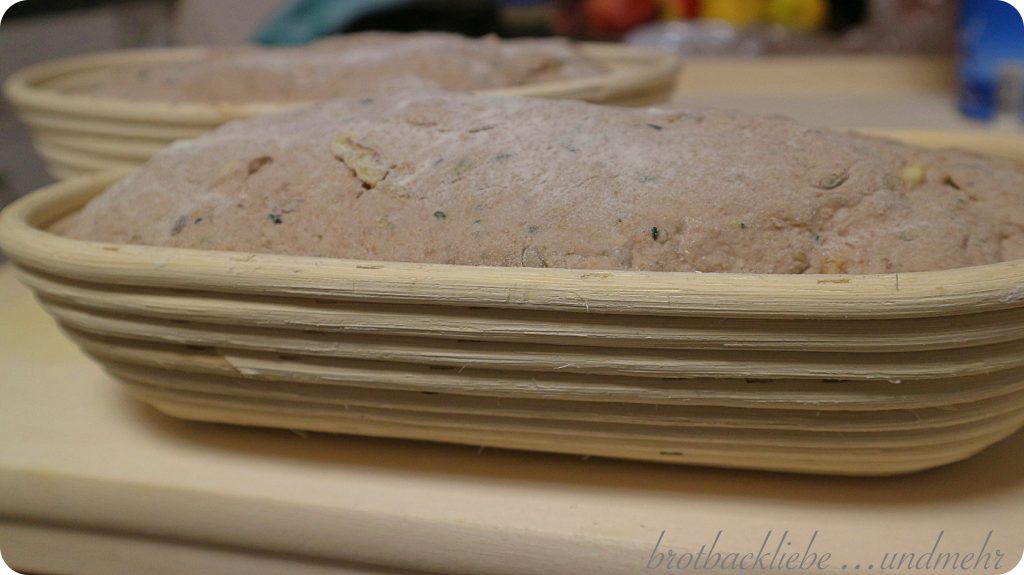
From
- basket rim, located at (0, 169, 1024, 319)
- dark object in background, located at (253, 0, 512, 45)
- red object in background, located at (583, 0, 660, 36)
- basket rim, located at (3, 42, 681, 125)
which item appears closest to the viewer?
basket rim, located at (0, 169, 1024, 319)

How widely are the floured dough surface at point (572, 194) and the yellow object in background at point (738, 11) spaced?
1542 millimetres

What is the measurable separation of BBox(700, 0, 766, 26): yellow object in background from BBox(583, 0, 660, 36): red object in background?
0.14m

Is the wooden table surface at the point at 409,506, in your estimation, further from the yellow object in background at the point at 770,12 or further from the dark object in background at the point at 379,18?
the yellow object in background at the point at 770,12

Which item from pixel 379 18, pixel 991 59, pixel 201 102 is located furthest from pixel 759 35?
pixel 201 102

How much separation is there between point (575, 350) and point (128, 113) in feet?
2.38

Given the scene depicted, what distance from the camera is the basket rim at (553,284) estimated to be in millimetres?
500

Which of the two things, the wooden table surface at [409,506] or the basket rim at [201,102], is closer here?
the wooden table surface at [409,506]

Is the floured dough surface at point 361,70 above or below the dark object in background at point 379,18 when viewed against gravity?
above

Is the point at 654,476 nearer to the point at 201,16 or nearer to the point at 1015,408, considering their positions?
the point at 1015,408

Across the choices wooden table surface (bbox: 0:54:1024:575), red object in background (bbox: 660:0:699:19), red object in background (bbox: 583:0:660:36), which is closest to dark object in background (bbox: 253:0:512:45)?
red object in background (bbox: 583:0:660:36)

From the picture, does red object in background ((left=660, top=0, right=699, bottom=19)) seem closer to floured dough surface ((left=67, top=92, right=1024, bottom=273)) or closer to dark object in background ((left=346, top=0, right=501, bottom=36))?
dark object in background ((left=346, top=0, right=501, bottom=36))

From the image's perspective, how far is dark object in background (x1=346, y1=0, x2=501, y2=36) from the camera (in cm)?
192

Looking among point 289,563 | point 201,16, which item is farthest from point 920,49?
point 289,563

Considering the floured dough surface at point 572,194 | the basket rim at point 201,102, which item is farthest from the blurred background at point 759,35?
the floured dough surface at point 572,194
